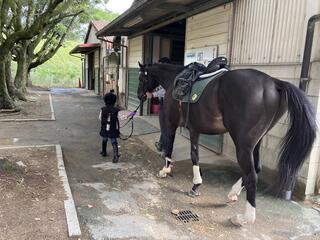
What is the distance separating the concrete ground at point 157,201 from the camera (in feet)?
11.0

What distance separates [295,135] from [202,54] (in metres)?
3.76

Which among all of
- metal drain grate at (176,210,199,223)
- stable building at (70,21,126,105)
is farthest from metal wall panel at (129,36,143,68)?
metal drain grate at (176,210,199,223)

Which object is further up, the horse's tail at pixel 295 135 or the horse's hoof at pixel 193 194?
the horse's tail at pixel 295 135

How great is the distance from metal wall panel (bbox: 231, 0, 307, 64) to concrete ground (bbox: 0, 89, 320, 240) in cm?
198

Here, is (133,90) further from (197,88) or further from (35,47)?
(35,47)

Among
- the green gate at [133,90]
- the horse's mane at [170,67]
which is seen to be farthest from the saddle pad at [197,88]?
the green gate at [133,90]

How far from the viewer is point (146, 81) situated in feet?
18.0

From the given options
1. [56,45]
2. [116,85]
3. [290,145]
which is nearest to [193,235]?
[290,145]

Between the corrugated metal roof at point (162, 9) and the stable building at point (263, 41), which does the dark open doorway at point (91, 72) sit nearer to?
the corrugated metal roof at point (162, 9)

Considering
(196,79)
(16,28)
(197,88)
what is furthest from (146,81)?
(16,28)

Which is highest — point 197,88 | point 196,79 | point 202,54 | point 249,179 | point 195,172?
point 202,54

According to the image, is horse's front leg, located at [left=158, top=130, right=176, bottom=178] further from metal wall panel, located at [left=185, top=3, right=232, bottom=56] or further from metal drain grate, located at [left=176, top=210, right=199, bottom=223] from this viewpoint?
metal wall panel, located at [left=185, top=3, right=232, bottom=56]

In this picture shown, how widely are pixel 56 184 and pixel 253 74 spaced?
9.74ft

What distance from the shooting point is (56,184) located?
428 centimetres
